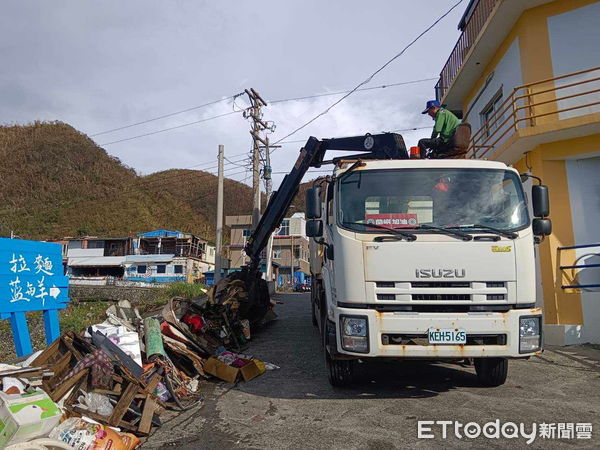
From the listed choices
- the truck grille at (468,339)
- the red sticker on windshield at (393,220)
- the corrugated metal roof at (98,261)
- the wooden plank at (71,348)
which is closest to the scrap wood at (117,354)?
the wooden plank at (71,348)

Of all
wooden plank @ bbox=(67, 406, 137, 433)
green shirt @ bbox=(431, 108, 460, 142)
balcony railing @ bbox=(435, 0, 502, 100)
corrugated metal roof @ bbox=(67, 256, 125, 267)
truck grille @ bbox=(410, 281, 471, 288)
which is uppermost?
balcony railing @ bbox=(435, 0, 502, 100)

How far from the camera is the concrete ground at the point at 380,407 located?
358cm

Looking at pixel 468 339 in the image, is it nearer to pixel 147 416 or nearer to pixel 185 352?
pixel 147 416

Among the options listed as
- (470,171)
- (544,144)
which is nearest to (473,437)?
(470,171)

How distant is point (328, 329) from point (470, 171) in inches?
99.2

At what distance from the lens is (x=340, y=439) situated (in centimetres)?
356

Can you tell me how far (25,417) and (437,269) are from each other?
3.73 meters

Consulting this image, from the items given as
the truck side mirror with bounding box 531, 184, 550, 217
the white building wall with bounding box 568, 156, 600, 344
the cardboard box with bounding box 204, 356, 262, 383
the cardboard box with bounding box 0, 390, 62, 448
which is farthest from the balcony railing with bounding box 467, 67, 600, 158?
the cardboard box with bounding box 0, 390, 62, 448

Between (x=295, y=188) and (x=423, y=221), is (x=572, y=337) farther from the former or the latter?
(x=295, y=188)

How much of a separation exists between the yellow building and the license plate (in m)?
5.26

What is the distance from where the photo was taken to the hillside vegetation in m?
67.4

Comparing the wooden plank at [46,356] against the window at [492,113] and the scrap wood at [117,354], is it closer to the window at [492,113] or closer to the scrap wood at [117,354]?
the scrap wood at [117,354]

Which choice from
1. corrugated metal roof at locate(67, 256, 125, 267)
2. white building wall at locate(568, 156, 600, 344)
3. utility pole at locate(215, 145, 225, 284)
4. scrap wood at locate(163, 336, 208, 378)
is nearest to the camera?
scrap wood at locate(163, 336, 208, 378)

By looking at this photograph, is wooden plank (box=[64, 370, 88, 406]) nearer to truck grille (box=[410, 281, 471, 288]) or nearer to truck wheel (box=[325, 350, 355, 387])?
truck wheel (box=[325, 350, 355, 387])
